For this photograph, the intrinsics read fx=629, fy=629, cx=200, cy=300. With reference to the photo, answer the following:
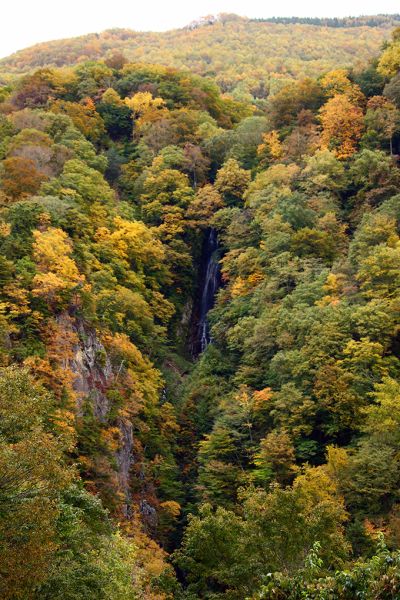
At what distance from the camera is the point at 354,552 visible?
2286 cm

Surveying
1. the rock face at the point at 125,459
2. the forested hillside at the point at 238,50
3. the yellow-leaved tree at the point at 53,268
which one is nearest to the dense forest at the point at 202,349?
the yellow-leaved tree at the point at 53,268

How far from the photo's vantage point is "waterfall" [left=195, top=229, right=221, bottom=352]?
47.8 meters

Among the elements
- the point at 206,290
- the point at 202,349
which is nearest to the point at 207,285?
the point at 206,290

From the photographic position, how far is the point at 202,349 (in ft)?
154

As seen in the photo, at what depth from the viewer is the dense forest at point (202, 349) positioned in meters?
16.2

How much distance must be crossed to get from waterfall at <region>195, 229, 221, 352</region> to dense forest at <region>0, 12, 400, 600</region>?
0.82ft

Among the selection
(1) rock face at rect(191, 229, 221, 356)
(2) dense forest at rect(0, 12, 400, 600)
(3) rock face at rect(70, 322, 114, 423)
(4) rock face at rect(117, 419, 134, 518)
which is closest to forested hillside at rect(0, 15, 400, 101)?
(2) dense forest at rect(0, 12, 400, 600)

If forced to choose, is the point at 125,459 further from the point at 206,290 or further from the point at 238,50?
the point at 238,50

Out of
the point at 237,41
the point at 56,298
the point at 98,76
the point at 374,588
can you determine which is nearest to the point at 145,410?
the point at 56,298

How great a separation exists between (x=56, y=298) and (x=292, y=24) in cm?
13498

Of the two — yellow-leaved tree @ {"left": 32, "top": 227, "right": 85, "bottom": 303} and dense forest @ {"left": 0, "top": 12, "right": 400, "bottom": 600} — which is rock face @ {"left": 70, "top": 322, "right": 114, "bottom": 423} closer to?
dense forest @ {"left": 0, "top": 12, "right": 400, "bottom": 600}

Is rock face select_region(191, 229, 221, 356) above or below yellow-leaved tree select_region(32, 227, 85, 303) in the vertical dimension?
below

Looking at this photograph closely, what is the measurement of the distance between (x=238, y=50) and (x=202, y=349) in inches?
3425

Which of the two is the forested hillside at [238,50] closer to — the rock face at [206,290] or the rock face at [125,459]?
the rock face at [206,290]
